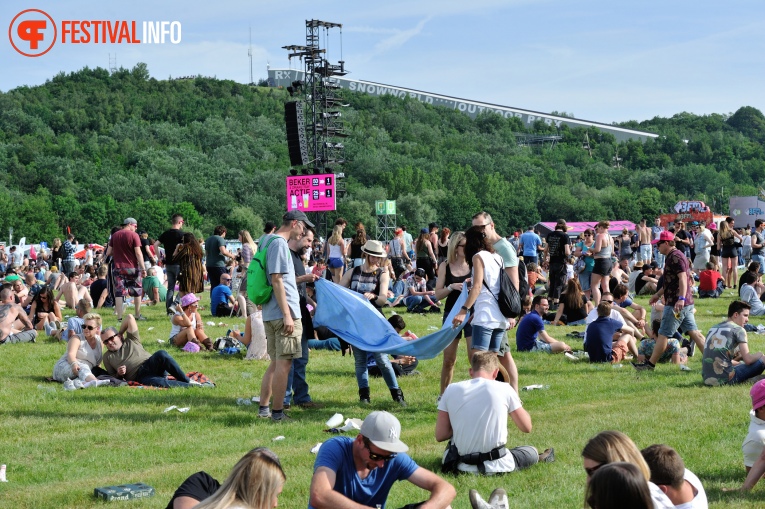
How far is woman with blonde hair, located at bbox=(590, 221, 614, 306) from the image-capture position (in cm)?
1602

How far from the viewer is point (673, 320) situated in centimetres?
1061

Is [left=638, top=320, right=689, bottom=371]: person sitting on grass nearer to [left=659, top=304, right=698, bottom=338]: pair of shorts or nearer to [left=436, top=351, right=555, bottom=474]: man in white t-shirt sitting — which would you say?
[left=659, top=304, right=698, bottom=338]: pair of shorts

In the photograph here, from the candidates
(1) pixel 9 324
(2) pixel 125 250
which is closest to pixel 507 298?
(2) pixel 125 250

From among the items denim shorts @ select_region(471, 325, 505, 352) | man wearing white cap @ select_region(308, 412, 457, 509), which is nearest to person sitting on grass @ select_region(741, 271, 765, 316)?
denim shorts @ select_region(471, 325, 505, 352)

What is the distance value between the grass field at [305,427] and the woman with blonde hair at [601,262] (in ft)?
14.0

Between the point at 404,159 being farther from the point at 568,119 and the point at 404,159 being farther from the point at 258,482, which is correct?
the point at 258,482

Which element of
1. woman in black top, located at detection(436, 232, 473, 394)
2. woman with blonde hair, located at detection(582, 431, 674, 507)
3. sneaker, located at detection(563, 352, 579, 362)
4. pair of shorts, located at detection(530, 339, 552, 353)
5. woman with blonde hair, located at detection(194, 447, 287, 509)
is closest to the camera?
woman with blonde hair, located at detection(194, 447, 287, 509)

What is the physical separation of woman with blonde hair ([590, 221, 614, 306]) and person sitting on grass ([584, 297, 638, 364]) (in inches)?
158

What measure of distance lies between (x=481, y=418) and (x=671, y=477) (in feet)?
5.89

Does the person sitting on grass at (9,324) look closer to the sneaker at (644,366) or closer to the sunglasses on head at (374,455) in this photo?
the sneaker at (644,366)

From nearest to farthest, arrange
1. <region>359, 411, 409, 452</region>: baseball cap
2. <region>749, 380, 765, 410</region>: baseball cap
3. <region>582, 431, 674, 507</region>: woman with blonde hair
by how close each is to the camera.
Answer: <region>582, 431, 674, 507</region>: woman with blonde hair, <region>359, 411, 409, 452</region>: baseball cap, <region>749, 380, 765, 410</region>: baseball cap

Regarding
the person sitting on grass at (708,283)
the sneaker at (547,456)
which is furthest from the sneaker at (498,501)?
the person sitting on grass at (708,283)

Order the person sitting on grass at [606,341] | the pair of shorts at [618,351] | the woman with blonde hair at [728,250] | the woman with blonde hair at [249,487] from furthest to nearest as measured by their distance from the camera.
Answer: the woman with blonde hair at [728,250], the pair of shorts at [618,351], the person sitting on grass at [606,341], the woman with blonde hair at [249,487]

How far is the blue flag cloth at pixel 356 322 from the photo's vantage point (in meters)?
9.27
